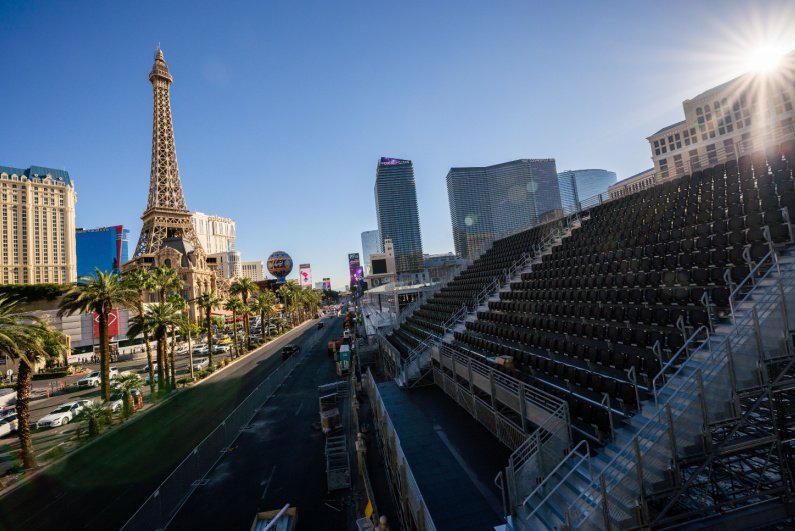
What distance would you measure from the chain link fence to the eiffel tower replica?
71651mm

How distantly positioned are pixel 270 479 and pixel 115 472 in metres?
8.06

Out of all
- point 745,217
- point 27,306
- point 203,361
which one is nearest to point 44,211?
point 27,306

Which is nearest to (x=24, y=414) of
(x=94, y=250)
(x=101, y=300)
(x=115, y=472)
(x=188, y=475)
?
(x=115, y=472)

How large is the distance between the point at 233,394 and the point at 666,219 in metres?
30.8

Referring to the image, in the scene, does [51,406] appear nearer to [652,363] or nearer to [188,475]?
[188,475]

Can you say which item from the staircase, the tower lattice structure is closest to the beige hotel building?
the tower lattice structure

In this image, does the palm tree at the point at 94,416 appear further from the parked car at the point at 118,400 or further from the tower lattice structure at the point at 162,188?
the tower lattice structure at the point at 162,188

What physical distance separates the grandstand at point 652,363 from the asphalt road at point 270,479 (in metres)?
6.15

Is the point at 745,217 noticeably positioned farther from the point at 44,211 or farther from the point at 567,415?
the point at 44,211

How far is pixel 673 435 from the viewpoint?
20.9 feet

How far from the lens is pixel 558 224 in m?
24.7

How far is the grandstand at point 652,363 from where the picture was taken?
21.9 feet

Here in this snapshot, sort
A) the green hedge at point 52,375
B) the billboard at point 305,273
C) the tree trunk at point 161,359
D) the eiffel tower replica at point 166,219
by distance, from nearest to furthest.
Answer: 1. the tree trunk at point 161,359
2. the green hedge at point 52,375
3. the eiffel tower replica at point 166,219
4. the billboard at point 305,273

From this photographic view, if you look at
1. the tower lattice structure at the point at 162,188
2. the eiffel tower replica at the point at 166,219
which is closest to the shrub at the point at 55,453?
the eiffel tower replica at the point at 166,219
